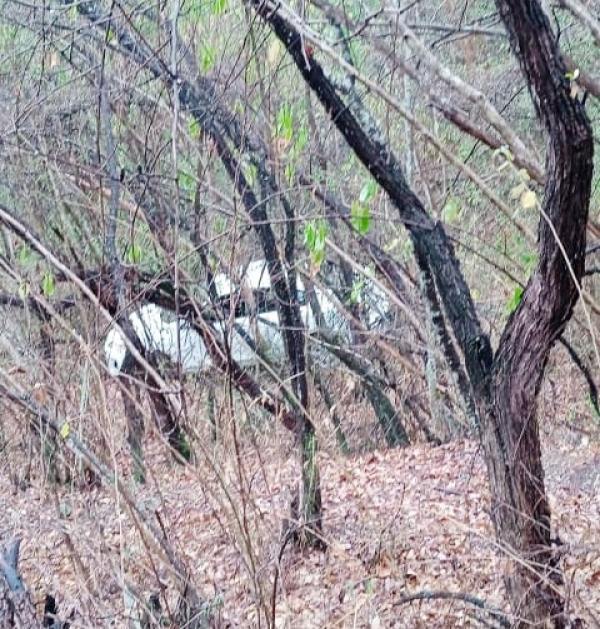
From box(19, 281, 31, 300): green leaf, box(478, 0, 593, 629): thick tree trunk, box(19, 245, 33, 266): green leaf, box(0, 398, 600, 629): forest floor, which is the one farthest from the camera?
box(19, 245, 33, 266): green leaf

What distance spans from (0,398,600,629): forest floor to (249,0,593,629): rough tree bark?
0.63 ft

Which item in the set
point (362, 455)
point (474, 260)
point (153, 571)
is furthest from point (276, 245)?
point (362, 455)

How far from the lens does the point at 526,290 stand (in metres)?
3.35

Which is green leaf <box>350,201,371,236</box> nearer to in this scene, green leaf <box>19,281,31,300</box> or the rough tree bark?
the rough tree bark

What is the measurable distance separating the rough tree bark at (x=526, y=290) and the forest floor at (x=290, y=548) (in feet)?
0.63

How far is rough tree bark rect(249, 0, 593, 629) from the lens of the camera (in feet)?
9.20

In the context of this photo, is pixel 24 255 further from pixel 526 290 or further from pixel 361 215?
pixel 526 290

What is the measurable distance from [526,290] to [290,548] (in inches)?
131

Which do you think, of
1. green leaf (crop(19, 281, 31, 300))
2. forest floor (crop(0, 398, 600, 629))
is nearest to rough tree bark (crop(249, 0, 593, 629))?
forest floor (crop(0, 398, 600, 629))

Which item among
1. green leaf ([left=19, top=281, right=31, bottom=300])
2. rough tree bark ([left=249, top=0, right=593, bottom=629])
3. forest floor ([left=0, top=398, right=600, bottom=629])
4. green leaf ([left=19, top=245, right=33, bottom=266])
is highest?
green leaf ([left=19, top=245, right=33, bottom=266])

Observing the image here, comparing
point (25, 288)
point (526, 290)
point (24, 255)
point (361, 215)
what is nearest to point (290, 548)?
point (25, 288)

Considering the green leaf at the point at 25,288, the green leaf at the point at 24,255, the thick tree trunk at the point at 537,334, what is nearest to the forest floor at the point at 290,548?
the thick tree trunk at the point at 537,334

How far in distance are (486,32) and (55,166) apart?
Result: 312 centimetres

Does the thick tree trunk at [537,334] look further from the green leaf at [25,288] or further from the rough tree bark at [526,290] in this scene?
the green leaf at [25,288]
